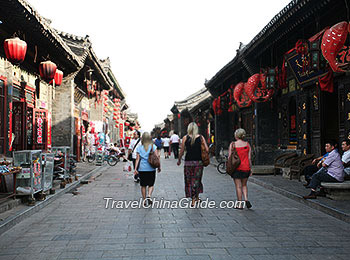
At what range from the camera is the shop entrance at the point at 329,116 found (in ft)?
38.0

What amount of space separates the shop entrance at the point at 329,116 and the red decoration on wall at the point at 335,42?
14.0 ft

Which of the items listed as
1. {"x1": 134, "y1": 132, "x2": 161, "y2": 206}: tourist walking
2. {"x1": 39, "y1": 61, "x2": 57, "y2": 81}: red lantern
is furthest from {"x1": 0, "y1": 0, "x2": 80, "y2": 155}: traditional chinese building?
{"x1": 134, "y1": 132, "x2": 161, "y2": 206}: tourist walking

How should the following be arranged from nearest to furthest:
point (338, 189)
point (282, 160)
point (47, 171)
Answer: point (338, 189) → point (47, 171) → point (282, 160)

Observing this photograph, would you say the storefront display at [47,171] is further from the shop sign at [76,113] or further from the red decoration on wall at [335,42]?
the shop sign at [76,113]

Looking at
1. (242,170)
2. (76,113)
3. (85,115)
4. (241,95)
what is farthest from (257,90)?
(85,115)

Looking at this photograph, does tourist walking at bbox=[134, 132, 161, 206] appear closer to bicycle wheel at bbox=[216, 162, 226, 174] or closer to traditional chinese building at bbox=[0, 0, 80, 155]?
traditional chinese building at bbox=[0, 0, 80, 155]

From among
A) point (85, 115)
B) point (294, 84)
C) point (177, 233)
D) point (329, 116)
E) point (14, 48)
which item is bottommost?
point (177, 233)

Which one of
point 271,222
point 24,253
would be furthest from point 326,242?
point 24,253

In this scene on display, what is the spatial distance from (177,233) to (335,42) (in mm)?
4752

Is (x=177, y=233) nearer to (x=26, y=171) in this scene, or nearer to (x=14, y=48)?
(x=26, y=171)

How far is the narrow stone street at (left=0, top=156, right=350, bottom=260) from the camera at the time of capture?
4641 mm

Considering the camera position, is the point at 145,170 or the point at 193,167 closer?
the point at 193,167

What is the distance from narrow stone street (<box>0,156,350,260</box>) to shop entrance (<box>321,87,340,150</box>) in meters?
4.00

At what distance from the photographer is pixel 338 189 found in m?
7.93
